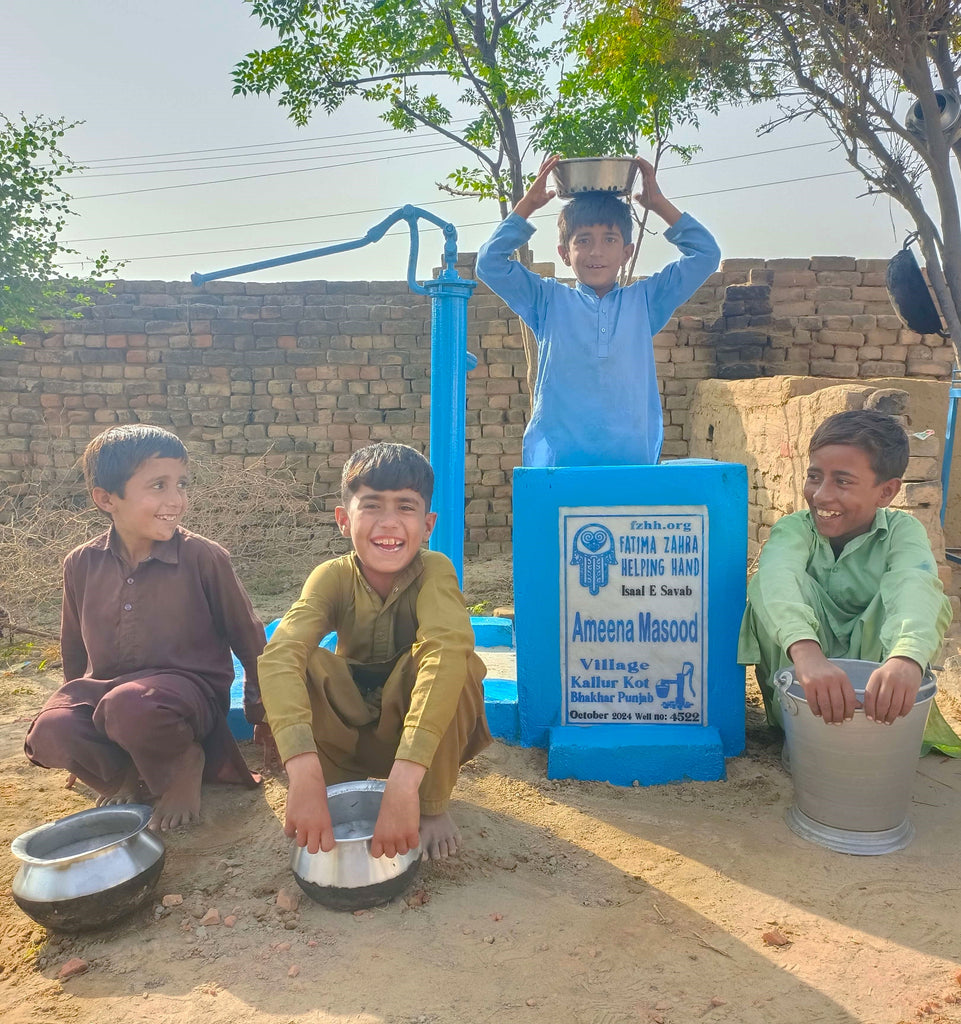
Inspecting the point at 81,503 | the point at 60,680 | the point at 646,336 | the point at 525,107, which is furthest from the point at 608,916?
the point at 81,503

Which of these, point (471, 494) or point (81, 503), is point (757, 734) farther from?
point (81, 503)

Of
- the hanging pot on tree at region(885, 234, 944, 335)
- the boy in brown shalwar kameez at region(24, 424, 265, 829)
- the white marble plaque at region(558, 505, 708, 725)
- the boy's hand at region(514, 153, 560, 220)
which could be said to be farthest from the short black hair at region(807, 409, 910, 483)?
the hanging pot on tree at region(885, 234, 944, 335)

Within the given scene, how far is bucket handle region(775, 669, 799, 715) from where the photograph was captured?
6.60 feet

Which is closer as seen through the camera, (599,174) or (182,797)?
(182,797)

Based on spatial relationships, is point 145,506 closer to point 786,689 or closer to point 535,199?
point 535,199

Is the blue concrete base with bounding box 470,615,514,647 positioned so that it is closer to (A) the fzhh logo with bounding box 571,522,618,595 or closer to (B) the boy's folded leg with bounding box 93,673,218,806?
(A) the fzhh logo with bounding box 571,522,618,595

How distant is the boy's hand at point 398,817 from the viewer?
1.63 metres

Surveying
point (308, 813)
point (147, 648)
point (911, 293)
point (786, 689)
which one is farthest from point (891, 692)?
point (911, 293)

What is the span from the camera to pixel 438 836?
1915 millimetres

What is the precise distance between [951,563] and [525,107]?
3919 millimetres

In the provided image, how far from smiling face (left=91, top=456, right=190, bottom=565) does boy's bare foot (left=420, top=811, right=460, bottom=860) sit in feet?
3.65

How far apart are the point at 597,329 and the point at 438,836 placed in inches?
67.1

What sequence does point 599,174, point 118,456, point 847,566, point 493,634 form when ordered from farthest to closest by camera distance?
point 493,634 < point 599,174 < point 847,566 < point 118,456

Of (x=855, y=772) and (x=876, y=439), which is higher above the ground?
(x=876, y=439)
